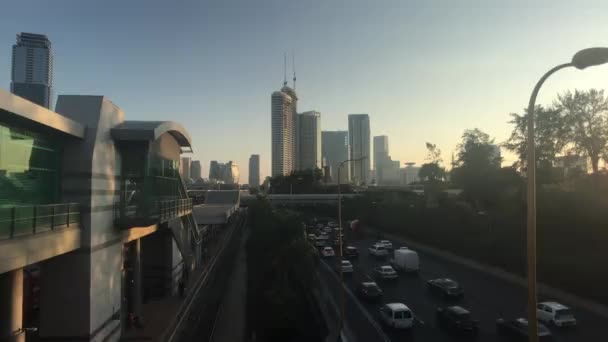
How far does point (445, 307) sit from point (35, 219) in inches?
890

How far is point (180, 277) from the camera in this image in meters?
30.6

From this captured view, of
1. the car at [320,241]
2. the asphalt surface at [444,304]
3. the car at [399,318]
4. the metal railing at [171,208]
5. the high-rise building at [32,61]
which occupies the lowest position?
the asphalt surface at [444,304]

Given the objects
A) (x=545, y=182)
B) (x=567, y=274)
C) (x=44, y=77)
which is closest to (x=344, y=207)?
(x=545, y=182)

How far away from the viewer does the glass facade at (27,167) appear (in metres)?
11.4

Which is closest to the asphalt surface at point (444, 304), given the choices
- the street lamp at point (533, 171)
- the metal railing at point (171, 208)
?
the metal railing at point (171, 208)

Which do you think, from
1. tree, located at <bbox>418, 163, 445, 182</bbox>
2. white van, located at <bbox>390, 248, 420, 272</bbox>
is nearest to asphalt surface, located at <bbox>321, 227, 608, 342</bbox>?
white van, located at <bbox>390, 248, 420, 272</bbox>

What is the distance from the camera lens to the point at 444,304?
27.3 m

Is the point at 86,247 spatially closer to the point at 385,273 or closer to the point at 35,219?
the point at 35,219

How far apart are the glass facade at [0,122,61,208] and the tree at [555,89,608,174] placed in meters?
47.8

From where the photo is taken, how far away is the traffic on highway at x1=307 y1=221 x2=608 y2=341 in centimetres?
2106

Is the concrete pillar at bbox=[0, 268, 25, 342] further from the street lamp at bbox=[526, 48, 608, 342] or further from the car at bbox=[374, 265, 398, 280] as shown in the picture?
the car at bbox=[374, 265, 398, 280]

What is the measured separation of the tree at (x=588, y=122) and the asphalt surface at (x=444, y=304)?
63.0ft

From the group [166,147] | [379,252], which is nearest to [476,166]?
[379,252]

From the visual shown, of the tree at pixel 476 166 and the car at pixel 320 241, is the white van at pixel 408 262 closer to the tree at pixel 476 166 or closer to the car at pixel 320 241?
the car at pixel 320 241
